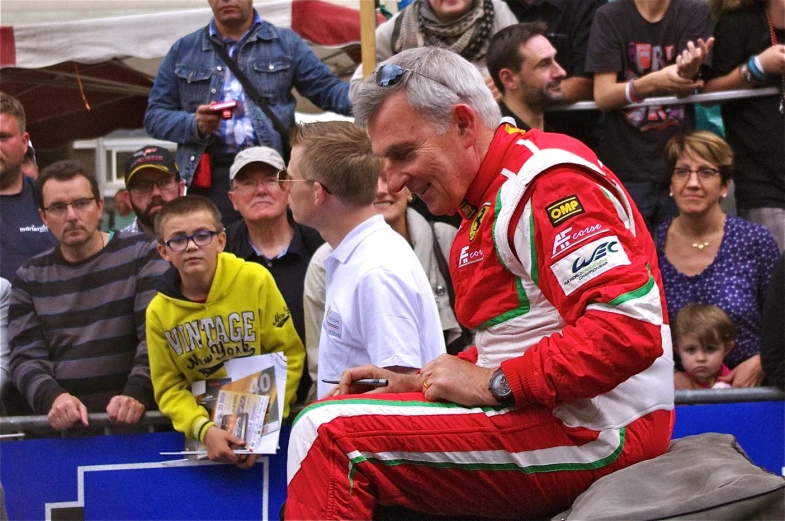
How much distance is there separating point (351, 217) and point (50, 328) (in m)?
1.93

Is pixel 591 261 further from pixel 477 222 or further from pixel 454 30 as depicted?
pixel 454 30

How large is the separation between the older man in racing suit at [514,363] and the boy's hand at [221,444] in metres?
1.83

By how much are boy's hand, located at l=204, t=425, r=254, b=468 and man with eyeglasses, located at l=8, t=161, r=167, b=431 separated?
1.53ft

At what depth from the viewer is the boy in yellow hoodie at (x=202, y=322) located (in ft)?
14.9

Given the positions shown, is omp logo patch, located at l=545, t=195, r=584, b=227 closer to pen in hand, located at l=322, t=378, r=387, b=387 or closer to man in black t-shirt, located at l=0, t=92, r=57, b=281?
pen in hand, located at l=322, t=378, r=387, b=387

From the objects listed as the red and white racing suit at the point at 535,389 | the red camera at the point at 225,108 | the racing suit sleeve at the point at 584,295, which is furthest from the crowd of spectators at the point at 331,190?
the racing suit sleeve at the point at 584,295

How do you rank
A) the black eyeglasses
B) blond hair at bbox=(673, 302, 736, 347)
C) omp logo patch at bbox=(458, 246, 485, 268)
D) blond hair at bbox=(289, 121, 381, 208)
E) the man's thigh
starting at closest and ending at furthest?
1. the man's thigh
2. omp logo patch at bbox=(458, 246, 485, 268)
3. the black eyeglasses
4. blond hair at bbox=(289, 121, 381, 208)
5. blond hair at bbox=(673, 302, 736, 347)

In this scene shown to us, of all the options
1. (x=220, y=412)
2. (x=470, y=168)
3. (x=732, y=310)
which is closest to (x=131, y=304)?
(x=220, y=412)

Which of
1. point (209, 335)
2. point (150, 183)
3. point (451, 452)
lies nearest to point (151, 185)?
point (150, 183)

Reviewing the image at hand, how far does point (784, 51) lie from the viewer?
17.5 ft

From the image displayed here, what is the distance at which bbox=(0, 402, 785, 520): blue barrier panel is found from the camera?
14.9 ft

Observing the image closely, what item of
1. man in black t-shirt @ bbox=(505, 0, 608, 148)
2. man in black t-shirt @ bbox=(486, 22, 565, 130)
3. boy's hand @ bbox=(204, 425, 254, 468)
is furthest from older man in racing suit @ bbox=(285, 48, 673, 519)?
man in black t-shirt @ bbox=(505, 0, 608, 148)

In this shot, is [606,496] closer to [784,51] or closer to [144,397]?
[144,397]

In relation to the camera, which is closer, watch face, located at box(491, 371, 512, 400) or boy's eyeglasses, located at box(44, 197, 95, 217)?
watch face, located at box(491, 371, 512, 400)
